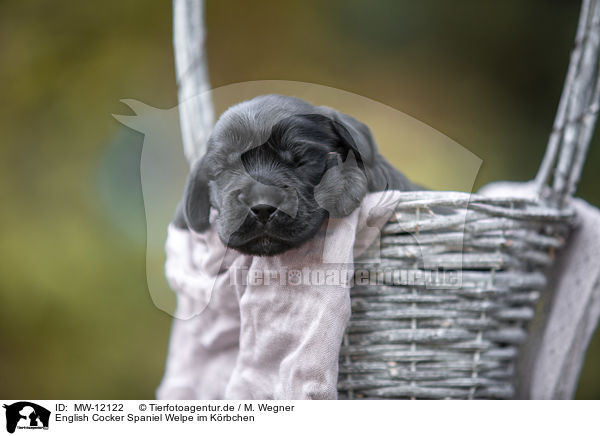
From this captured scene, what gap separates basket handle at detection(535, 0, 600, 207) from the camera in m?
0.87

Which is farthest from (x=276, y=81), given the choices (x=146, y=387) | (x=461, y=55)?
(x=146, y=387)

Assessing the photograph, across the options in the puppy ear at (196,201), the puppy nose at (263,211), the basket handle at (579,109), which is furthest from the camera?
the basket handle at (579,109)

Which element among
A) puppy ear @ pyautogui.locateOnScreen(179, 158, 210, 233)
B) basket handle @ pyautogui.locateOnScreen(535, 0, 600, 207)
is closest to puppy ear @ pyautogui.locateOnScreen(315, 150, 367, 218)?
puppy ear @ pyautogui.locateOnScreen(179, 158, 210, 233)

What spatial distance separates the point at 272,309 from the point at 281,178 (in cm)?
16

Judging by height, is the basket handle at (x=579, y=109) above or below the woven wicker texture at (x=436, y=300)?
above

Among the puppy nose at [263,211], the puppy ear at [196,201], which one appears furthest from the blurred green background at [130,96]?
the puppy nose at [263,211]

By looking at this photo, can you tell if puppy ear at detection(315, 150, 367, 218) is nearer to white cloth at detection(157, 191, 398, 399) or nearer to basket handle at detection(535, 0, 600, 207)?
white cloth at detection(157, 191, 398, 399)

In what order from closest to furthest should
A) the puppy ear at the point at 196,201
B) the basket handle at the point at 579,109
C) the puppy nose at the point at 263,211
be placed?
1. the puppy nose at the point at 263,211
2. the puppy ear at the point at 196,201
3. the basket handle at the point at 579,109

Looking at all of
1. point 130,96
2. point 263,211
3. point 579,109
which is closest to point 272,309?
point 263,211

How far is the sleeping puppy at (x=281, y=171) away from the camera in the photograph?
632 mm

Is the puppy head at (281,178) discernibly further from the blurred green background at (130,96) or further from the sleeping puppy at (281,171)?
the blurred green background at (130,96)

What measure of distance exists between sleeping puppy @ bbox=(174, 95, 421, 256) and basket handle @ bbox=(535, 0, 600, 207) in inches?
13.9

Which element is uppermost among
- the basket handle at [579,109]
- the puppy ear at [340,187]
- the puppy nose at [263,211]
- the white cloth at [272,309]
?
the basket handle at [579,109]

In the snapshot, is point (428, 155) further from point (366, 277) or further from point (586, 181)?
point (586, 181)
